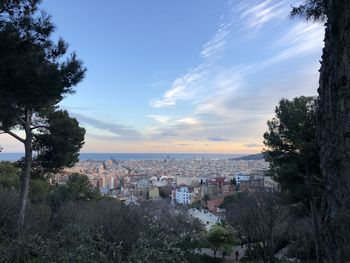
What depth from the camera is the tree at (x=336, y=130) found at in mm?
1821

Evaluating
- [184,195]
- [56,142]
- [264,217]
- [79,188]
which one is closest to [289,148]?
[264,217]

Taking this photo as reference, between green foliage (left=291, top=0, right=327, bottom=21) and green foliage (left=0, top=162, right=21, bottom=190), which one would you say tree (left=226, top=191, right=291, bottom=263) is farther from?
green foliage (left=0, top=162, right=21, bottom=190)

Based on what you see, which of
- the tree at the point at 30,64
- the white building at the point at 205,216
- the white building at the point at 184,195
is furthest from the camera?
the white building at the point at 184,195

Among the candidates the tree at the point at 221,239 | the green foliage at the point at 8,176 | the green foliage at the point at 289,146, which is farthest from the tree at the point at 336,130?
the green foliage at the point at 8,176

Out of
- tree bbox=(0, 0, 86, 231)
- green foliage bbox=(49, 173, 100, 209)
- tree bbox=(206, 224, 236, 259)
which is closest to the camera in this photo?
tree bbox=(0, 0, 86, 231)

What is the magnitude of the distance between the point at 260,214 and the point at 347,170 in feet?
30.7

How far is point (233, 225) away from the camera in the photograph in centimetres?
1766

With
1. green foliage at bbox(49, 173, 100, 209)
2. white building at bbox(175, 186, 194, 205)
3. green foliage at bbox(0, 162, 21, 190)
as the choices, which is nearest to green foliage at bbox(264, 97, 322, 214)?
green foliage at bbox(49, 173, 100, 209)

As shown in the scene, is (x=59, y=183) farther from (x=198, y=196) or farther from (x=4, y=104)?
(x=198, y=196)

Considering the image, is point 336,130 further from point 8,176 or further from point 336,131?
point 8,176

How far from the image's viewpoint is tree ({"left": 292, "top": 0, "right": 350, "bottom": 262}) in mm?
1821

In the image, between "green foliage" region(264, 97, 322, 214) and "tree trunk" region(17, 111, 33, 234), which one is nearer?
"tree trunk" region(17, 111, 33, 234)

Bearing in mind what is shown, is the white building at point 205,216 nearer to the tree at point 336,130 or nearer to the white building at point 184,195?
the white building at point 184,195

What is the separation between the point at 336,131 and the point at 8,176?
58.8 feet
